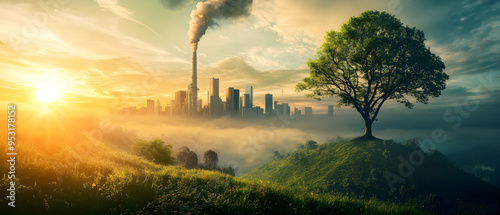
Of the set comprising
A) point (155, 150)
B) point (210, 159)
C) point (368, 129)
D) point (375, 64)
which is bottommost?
point (210, 159)

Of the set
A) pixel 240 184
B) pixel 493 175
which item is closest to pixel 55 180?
pixel 240 184

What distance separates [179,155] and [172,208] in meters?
53.9

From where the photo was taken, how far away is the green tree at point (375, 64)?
2902 centimetres

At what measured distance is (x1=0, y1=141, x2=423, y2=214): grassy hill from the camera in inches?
328

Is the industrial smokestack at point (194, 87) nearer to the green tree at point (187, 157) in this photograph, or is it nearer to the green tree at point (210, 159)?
the green tree at point (210, 159)

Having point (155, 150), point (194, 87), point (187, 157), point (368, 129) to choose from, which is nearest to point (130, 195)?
point (155, 150)

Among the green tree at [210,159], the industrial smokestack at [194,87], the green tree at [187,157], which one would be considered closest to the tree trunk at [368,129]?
the green tree at [187,157]

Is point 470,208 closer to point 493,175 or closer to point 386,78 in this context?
point 386,78

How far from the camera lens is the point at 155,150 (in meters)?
33.1

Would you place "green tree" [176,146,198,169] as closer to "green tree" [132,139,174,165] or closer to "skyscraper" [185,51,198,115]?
"green tree" [132,139,174,165]

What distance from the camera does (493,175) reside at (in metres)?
70.8

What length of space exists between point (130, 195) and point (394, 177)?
81.1ft

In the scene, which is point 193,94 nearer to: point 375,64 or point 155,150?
point 155,150

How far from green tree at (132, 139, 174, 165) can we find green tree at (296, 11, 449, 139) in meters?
24.0
